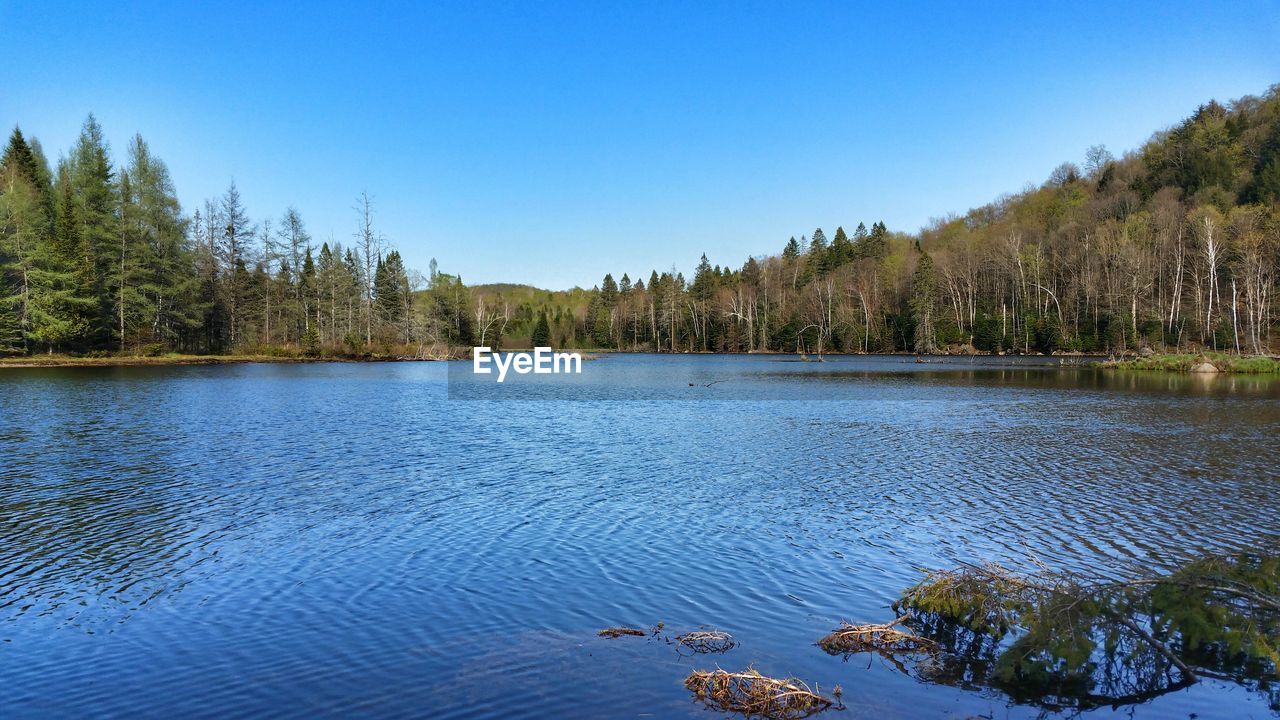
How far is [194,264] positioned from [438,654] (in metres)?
78.4

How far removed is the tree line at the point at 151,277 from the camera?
56.0 metres

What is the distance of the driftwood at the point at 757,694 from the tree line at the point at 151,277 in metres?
65.6

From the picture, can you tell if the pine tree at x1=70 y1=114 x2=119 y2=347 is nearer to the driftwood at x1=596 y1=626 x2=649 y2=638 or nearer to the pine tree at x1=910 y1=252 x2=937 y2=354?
the driftwood at x1=596 y1=626 x2=649 y2=638

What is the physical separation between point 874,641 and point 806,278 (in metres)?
126

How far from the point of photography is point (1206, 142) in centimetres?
10656

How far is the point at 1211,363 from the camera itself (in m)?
56.0

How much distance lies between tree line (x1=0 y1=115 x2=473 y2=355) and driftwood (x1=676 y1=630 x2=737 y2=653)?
212 ft

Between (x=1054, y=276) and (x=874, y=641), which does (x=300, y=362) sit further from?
(x=1054, y=276)

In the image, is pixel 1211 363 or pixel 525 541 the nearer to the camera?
pixel 525 541

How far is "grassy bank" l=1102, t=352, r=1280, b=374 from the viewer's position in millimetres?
54844

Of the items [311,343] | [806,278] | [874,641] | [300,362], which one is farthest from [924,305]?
[874,641]

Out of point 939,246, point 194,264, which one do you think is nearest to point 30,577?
point 194,264

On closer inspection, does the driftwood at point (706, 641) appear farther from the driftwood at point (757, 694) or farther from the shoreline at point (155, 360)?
the shoreline at point (155, 360)

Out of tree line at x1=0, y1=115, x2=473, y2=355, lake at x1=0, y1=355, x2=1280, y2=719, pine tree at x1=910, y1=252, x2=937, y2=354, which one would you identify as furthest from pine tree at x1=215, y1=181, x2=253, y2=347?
pine tree at x1=910, y1=252, x2=937, y2=354
